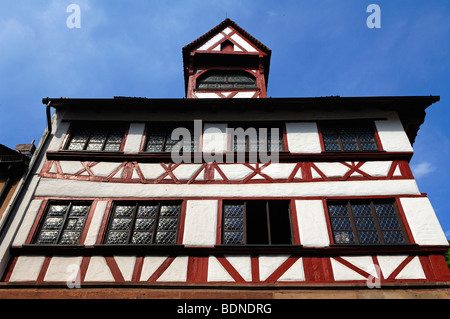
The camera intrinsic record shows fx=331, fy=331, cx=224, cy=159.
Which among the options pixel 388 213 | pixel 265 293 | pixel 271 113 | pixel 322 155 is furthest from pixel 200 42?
pixel 265 293

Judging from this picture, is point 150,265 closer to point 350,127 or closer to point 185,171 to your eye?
point 185,171

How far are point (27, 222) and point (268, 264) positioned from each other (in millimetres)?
6180

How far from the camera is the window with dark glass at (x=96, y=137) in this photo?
10336 mm

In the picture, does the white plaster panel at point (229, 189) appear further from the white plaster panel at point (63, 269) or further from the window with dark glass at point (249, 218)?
the white plaster panel at point (63, 269)

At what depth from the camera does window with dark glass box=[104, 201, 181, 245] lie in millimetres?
8266

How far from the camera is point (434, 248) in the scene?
25.5ft

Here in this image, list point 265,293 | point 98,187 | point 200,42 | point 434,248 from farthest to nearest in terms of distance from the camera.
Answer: point 200,42, point 98,187, point 434,248, point 265,293

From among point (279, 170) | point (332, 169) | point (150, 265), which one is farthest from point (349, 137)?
point (150, 265)

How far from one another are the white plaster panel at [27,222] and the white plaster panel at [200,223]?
3957 mm

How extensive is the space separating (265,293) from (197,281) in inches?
63.4

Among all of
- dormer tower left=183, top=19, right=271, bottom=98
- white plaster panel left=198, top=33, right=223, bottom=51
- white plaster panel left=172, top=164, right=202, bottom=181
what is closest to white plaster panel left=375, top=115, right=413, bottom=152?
dormer tower left=183, top=19, right=271, bottom=98

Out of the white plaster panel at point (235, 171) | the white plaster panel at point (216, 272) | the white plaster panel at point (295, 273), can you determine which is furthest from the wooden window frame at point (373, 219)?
the white plaster panel at point (216, 272)

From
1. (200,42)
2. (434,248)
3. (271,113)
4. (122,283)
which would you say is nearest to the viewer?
(122,283)
